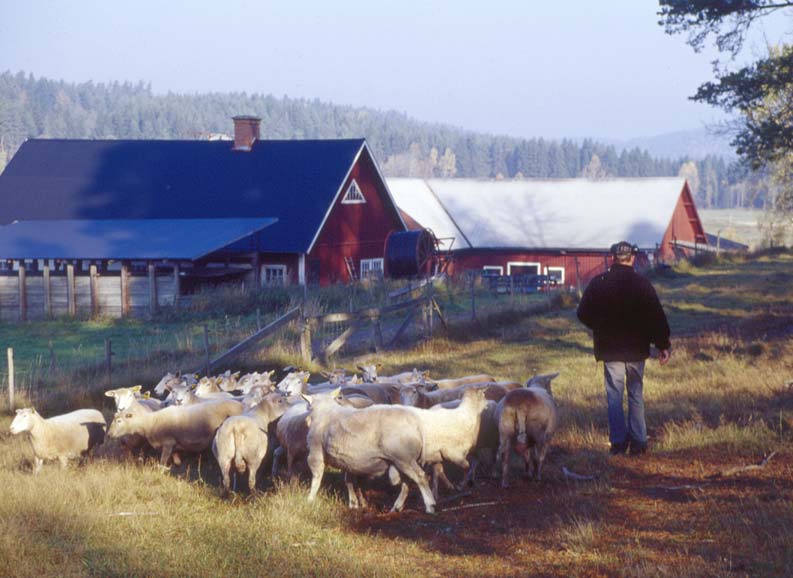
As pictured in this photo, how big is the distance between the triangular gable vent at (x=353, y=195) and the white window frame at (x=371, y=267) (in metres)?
2.39

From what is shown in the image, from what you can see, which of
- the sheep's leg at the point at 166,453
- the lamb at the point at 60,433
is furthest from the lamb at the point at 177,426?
the lamb at the point at 60,433

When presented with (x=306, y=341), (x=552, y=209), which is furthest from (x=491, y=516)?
(x=552, y=209)

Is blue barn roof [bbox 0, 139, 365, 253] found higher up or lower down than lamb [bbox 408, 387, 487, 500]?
higher up

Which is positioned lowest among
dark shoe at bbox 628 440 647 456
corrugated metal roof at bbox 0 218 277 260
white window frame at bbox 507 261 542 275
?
white window frame at bbox 507 261 542 275

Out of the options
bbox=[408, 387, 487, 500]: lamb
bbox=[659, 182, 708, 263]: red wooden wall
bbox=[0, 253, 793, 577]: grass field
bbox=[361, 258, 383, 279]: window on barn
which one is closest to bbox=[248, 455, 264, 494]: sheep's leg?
bbox=[0, 253, 793, 577]: grass field

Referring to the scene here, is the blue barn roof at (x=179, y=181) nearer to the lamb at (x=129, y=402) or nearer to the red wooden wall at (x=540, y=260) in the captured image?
the red wooden wall at (x=540, y=260)

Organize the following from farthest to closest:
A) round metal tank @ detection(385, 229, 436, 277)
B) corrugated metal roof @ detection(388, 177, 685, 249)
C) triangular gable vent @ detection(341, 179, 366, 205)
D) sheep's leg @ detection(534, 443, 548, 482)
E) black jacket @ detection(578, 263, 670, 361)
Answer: corrugated metal roof @ detection(388, 177, 685, 249), triangular gable vent @ detection(341, 179, 366, 205), round metal tank @ detection(385, 229, 436, 277), black jacket @ detection(578, 263, 670, 361), sheep's leg @ detection(534, 443, 548, 482)

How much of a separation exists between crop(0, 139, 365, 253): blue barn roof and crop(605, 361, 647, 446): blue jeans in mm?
28119

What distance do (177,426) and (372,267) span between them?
104 feet

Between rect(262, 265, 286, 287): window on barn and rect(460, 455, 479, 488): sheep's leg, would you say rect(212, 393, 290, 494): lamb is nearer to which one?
rect(460, 455, 479, 488): sheep's leg

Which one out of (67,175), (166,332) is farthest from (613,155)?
(166,332)

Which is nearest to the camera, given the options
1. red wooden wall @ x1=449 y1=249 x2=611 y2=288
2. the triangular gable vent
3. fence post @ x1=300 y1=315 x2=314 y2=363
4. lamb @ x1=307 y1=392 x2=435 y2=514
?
lamb @ x1=307 y1=392 x2=435 y2=514

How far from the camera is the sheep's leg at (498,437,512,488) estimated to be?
9.45 meters

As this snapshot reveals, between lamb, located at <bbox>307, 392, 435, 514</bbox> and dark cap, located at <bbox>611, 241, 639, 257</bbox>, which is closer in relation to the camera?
lamb, located at <bbox>307, 392, 435, 514</bbox>
